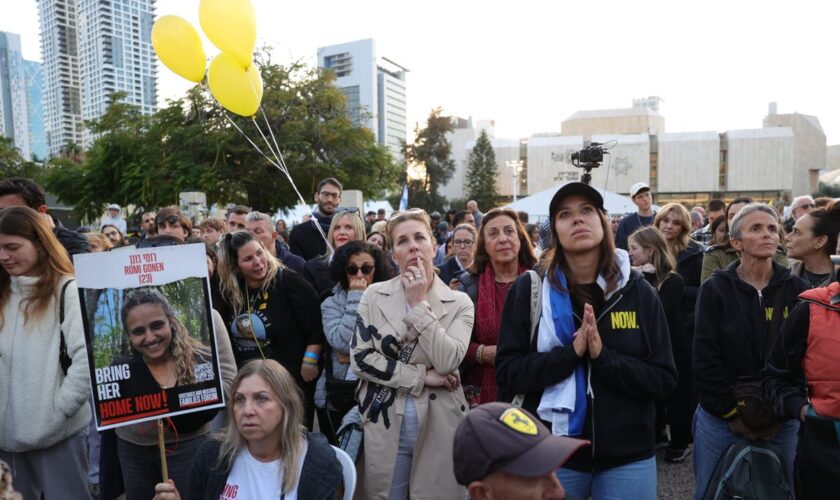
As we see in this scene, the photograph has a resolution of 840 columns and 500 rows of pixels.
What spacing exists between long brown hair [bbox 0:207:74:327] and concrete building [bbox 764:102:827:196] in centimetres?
7743

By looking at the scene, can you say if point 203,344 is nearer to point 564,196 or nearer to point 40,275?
point 40,275

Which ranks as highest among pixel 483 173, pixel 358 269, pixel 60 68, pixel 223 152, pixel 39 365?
pixel 60 68

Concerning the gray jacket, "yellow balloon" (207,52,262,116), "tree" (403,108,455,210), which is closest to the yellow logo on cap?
the gray jacket

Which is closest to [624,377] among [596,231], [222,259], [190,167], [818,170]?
[596,231]

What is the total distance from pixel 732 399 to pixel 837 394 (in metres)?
0.51

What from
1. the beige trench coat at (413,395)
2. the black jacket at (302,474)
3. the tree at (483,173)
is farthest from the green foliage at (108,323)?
the tree at (483,173)

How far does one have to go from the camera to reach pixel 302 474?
88.7 inches

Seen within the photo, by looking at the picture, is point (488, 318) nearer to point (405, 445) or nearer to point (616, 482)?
point (405, 445)

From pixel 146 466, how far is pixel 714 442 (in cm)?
291

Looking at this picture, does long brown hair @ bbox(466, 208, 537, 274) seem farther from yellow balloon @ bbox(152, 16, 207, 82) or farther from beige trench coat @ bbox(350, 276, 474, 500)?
yellow balloon @ bbox(152, 16, 207, 82)

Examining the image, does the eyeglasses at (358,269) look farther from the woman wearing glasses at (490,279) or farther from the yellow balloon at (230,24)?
the yellow balloon at (230,24)

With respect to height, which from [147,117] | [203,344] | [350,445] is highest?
[147,117]

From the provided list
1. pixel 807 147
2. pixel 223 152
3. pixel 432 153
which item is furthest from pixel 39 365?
pixel 807 147

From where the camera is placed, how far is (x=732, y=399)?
→ 2.66 meters
